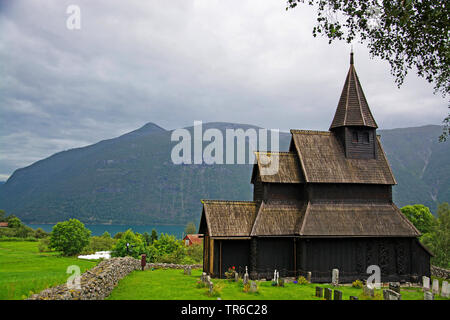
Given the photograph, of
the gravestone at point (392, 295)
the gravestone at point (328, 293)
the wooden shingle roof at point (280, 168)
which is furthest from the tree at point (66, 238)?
the gravestone at point (392, 295)

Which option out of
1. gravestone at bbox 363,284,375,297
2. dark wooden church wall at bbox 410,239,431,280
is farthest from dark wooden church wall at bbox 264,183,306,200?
gravestone at bbox 363,284,375,297

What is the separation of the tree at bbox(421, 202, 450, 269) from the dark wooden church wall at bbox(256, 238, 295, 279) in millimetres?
24161

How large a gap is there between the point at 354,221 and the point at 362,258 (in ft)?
8.26

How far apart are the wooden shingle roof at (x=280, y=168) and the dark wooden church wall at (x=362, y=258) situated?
4615mm

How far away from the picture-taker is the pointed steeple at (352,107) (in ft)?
92.9

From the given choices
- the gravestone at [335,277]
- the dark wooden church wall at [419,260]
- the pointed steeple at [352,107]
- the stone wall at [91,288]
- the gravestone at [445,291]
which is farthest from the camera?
the pointed steeple at [352,107]

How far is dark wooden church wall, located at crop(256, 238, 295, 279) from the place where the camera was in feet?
80.7

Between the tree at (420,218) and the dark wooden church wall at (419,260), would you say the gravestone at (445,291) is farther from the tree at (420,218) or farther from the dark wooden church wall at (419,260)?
the tree at (420,218)

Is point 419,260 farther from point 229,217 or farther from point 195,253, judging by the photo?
point 195,253

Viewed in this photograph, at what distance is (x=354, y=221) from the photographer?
83.1 feet
